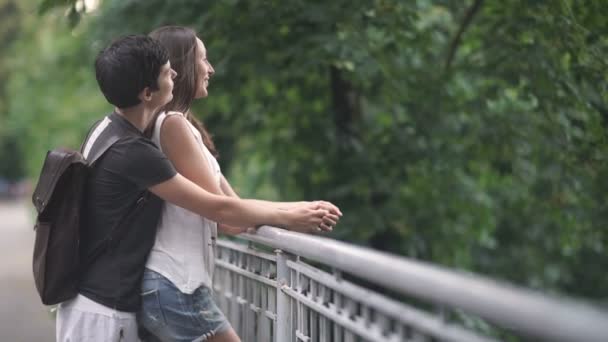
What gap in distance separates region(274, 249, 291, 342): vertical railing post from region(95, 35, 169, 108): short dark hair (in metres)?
0.71

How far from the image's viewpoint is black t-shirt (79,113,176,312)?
2.74 m

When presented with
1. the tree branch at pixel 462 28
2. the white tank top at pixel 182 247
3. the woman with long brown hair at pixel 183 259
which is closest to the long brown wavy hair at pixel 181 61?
the woman with long brown hair at pixel 183 259

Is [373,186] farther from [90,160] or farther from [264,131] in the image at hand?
[90,160]

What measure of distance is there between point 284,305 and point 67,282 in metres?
0.72

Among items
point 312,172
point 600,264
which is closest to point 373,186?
point 312,172

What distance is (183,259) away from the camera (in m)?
2.79

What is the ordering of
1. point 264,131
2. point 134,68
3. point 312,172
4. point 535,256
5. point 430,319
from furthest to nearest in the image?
1. point 535,256
2. point 264,131
3. point 312,172
4. point 134,68
5. point 430,319

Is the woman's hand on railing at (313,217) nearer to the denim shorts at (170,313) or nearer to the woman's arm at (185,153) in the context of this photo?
the woman's arm at (185,153)

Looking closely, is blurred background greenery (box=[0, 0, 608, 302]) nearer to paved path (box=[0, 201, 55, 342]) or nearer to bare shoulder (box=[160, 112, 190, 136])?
bare shoulder (box=[160, 112, 190, 136])

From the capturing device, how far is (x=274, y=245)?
2949 millimetres

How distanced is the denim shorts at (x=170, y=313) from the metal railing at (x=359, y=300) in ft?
1.05

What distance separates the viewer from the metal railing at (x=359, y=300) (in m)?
1.27

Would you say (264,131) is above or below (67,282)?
above

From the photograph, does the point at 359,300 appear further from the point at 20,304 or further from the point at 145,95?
the point at 20,304
